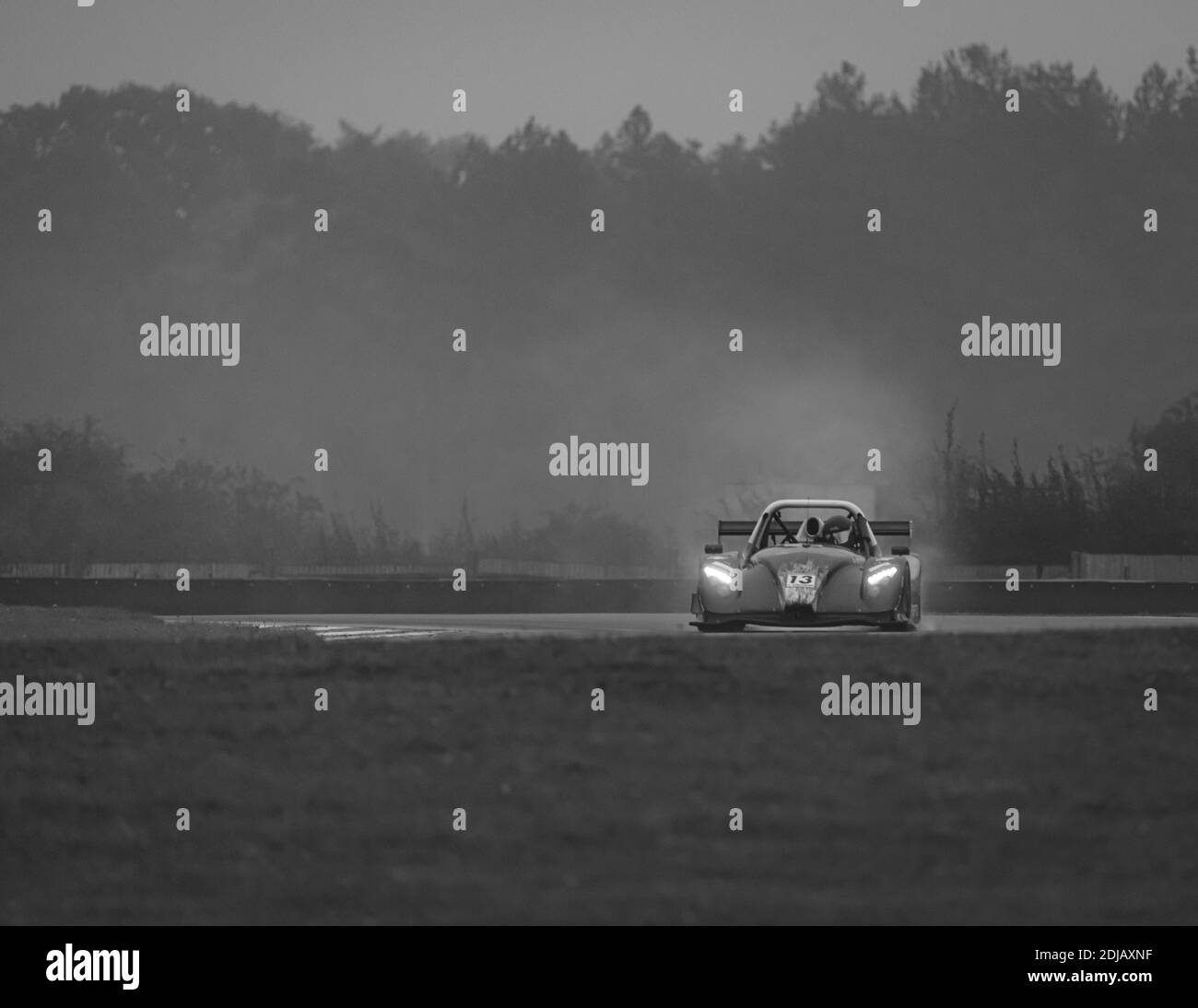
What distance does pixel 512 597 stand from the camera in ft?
116

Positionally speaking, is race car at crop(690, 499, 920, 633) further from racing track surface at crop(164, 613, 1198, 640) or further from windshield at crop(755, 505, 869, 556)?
racing track surface at crop(164, 613, 1198, 640)

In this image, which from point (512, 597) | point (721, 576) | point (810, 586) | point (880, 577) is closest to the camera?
point (810, 586)

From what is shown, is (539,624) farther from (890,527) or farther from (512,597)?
(512,597)

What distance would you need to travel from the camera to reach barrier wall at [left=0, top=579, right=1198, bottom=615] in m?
34.6

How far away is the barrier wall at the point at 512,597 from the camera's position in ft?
114

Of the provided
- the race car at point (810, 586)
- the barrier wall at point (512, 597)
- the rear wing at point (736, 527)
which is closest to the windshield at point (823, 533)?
the race car at point (810, 586)

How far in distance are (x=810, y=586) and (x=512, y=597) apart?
55.3 ft

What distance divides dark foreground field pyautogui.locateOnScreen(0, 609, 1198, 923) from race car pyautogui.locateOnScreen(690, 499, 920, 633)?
2643mm

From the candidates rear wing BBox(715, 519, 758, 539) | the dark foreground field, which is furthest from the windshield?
the dark foreground field

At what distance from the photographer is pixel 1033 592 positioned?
35.1 m

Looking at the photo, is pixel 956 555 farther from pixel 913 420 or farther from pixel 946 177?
pixel 946 177

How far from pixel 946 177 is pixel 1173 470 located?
66.5 feet

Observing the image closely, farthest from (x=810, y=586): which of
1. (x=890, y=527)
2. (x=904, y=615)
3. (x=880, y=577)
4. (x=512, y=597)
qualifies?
(x=512, y=597)
